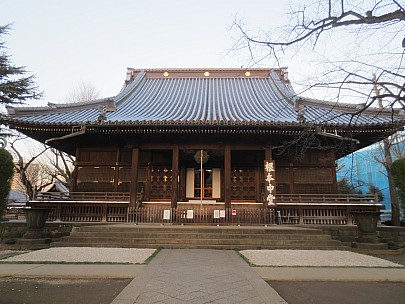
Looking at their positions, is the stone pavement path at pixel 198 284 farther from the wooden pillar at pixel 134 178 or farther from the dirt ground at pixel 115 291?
the wooden pillar at pixel 134 178

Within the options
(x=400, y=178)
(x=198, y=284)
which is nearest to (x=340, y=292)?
(x=198, y=284)

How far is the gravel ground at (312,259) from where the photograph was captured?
674 centimetres

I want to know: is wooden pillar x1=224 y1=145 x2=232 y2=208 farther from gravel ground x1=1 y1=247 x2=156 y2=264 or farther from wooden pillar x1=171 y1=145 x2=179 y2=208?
gravel ground x1=1 y1=247 x2=156 y2=264

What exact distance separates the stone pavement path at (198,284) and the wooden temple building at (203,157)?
4.82 m

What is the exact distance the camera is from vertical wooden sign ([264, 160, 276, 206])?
1174 cm

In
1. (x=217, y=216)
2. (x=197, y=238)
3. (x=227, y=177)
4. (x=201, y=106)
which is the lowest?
(x=197, y=238)

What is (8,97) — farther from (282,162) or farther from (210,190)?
(282,162)

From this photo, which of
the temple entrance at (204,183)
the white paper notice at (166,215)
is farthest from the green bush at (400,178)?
the white paper notice at (166,215)

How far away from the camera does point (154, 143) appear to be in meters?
12.7

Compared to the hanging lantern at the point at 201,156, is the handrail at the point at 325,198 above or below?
below

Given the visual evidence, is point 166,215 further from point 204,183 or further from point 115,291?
point 115,291

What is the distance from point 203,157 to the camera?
43.4ft

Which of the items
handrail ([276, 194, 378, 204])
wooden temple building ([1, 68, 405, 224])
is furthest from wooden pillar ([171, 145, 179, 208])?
handrail ([276, 194, 378, 204])

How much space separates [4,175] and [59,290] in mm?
6461
